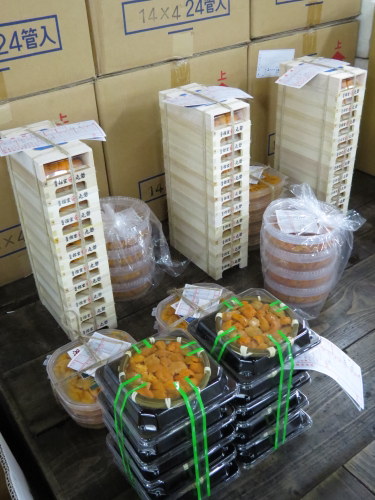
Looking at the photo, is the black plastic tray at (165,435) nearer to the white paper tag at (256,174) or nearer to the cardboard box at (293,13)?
the white paper tag at (256,174)

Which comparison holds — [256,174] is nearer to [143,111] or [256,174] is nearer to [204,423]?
[143,111]

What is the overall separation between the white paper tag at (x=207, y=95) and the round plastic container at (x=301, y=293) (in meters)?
0.64

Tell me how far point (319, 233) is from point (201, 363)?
30.8 inches

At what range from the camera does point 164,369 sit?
3.58 ft

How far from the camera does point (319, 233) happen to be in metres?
1.70

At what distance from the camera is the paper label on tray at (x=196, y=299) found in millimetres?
1597

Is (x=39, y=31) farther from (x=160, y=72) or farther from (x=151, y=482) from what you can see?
(x=151, y=482)

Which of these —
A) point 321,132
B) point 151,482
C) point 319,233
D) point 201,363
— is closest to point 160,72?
point 321,132

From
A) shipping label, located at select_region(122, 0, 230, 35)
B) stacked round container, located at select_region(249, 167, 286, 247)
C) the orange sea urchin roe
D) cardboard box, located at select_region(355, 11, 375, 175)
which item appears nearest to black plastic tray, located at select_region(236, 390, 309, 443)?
the orange sea urchin roe

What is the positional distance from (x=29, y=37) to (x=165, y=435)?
132 cm

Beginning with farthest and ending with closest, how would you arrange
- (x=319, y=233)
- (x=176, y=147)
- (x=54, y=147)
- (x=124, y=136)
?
(x=124, y=136)
(x=176, y=147)
(x=319, y=233)
(x=54, y=147)

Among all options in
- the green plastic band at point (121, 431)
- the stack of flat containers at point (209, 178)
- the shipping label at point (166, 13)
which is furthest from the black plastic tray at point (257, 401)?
the shipping label at point (166, 13)

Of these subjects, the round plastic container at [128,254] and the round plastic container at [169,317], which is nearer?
the round plastic container at [169,317]

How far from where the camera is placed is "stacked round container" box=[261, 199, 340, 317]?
1661 millimetres
